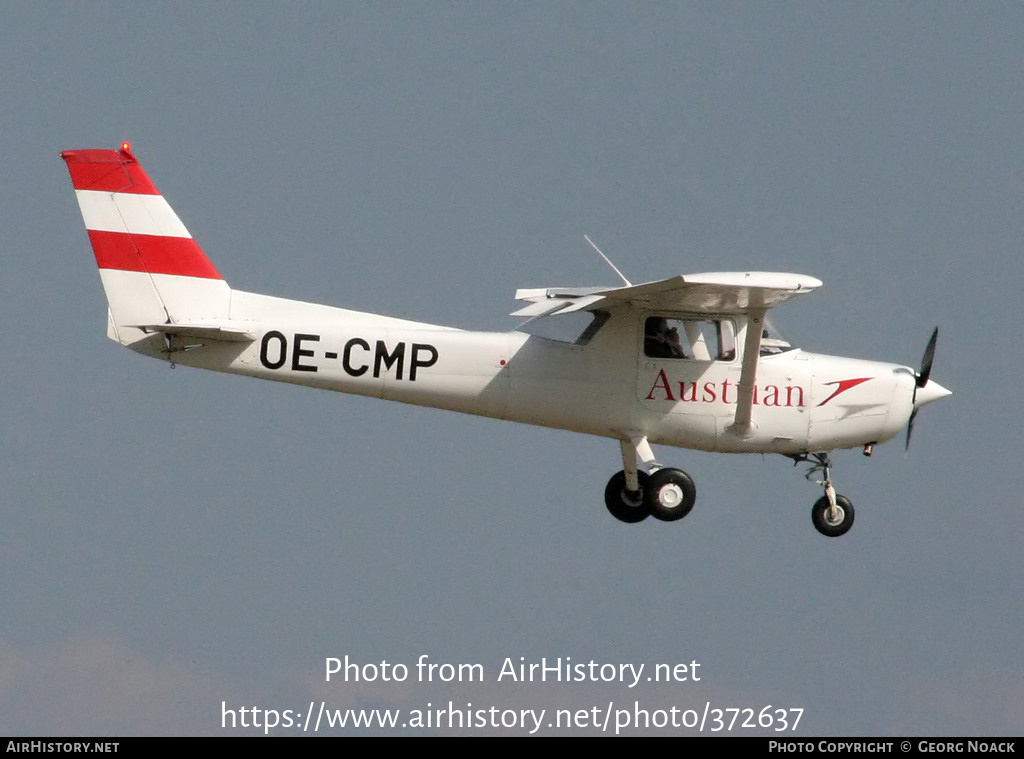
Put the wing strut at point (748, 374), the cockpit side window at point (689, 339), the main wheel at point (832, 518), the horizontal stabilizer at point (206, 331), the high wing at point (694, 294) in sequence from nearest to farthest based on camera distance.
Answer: the high wing at point (694, 294) → the horizontal stabilizer at point (206, 331) → the wing strut at point (748, 374) → the cockpit side window at point (689, 339) → the main wheel at point (832, 518)

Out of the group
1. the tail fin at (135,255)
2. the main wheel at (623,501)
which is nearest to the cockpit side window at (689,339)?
the main wheel at (623,501)

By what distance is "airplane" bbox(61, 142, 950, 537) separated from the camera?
74.9 feet

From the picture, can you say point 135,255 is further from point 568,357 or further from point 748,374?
point 748,374

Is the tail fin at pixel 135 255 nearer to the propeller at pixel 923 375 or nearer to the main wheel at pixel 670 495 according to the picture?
the main wheel at pixel 670 495

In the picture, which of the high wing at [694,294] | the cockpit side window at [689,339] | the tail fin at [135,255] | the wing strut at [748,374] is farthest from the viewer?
the cockpit side window at [689,339]

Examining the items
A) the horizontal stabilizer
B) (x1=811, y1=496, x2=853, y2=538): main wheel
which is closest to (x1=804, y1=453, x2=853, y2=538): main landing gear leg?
(x1=811, y1=496, x2=853, y2=538): main wheel

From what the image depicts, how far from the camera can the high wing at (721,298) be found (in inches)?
853

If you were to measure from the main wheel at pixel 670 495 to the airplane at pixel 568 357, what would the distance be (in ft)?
0.07

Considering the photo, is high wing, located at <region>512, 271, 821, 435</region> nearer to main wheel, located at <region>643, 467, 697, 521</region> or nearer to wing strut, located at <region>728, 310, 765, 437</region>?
wing strut, located at <region>728, 310, 765, 437</region>

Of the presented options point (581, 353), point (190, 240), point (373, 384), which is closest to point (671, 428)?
point (581, 353)

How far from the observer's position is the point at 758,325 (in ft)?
75.7
